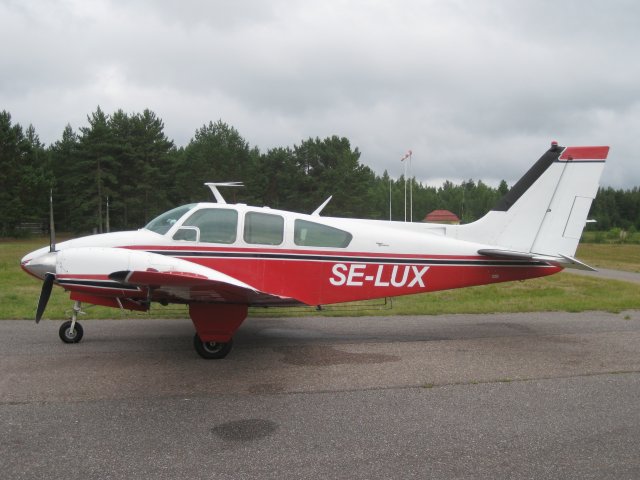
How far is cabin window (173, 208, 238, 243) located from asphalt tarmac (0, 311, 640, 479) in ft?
5.50

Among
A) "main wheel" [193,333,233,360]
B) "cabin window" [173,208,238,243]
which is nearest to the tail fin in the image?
"cabin window" [173,208,238,243]

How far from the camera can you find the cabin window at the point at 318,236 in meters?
7.38

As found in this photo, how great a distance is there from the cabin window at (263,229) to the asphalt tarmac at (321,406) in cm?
164

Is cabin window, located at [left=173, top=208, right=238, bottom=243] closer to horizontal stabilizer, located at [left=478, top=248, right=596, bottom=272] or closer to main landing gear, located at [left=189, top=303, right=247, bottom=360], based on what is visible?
main landing gear, located at [left=189, top=303, right=247, bottom=360]

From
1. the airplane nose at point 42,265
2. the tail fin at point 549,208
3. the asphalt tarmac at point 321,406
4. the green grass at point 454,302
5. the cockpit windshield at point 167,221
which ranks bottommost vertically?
the green grass at point 454,302

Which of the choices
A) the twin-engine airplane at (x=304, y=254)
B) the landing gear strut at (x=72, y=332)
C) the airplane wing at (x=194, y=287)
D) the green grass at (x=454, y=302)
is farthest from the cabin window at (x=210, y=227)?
the green grass at (x=454, y=302)

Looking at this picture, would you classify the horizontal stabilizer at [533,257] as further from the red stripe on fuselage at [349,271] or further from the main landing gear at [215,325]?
the main landing gear at [215,325]

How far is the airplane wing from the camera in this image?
17.9 ft

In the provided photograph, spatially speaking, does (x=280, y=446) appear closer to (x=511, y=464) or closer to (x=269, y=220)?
(x=511, y=464)

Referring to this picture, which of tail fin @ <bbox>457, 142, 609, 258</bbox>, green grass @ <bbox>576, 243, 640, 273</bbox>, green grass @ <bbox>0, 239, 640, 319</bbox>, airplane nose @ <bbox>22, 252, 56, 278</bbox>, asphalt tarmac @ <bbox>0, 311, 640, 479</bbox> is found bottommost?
green grass @ <bbox>576, 243, 640, 273</bbox>

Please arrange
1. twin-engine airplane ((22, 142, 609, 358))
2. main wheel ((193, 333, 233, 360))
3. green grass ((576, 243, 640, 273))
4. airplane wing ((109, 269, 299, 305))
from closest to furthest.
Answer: airplane wing ((109, 269, 299, 305)), twin-engine airplane ((22, 142, 609, 358)), main wheel ((193, 333, 233, 360)), green grass ((576, 243, 640, 273))

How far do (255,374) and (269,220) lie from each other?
2.25 meters

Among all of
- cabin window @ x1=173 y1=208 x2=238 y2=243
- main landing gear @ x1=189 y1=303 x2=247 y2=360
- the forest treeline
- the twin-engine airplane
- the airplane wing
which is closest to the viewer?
the airplane wing

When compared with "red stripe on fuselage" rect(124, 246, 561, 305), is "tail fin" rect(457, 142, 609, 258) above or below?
above
